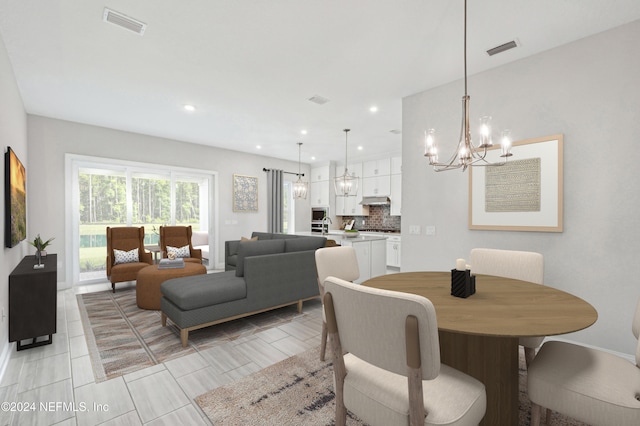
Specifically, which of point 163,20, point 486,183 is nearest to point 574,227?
point 486,183

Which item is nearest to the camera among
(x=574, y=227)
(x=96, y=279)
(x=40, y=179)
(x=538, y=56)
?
(x=574, y=227)

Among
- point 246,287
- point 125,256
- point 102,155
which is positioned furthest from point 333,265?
point 102,155

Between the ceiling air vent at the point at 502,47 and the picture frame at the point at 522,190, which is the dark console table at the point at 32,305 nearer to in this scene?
the picture frame at the point at 522,190

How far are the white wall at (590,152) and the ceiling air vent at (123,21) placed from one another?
10.8 ft

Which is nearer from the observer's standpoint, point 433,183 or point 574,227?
point 574,227

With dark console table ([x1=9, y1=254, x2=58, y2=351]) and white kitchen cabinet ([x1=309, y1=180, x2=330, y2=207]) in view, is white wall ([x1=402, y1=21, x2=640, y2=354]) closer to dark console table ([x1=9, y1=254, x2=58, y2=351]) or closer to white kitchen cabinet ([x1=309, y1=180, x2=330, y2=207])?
dark console table ([x1=9, y1=254, x2=58, y2=351])

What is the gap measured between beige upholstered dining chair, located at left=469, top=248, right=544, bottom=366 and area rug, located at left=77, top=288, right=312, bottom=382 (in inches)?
84.1

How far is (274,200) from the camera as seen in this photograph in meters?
7.68

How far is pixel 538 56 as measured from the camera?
113 inches

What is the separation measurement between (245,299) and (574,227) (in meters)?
3.25

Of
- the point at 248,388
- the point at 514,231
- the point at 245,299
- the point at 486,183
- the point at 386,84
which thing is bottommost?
the point at 248,388

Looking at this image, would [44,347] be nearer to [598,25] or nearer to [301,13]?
[301,13]

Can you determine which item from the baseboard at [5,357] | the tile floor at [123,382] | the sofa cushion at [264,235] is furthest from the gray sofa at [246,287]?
the sofa cushion at [264,235]

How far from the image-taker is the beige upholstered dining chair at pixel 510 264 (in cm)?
222
